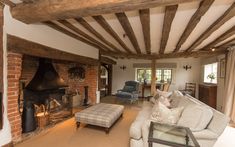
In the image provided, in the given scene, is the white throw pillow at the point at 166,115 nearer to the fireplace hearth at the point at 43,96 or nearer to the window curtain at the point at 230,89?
the fireplace hearth at the point at 43,96

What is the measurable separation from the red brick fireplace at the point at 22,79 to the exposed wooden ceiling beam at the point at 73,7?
75 centimetres

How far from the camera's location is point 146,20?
104 inches

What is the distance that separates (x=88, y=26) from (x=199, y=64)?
668 centimetres

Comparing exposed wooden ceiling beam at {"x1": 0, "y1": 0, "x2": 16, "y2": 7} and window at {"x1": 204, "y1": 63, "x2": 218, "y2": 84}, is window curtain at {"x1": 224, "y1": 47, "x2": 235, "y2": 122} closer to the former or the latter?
window at {"x1": 204, "y1": 63, "x2": 218, "y2": 84}

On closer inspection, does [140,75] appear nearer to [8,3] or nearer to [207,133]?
[207,133]

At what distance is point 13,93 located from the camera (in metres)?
2.51

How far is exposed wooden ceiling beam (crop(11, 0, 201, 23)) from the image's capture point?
5.75ft

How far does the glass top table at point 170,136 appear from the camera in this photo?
66.2 inches

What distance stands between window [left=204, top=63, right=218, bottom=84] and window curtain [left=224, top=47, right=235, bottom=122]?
1769 millimetres

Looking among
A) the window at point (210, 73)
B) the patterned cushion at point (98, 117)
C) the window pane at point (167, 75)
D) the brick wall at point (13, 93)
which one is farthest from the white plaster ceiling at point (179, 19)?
the window pane at point (167, 75)

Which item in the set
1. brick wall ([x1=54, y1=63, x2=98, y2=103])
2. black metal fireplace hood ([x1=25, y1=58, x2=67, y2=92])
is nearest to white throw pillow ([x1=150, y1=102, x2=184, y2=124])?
black metal fireplace hood ([x1=25, y1=58, x2=67, y2=92])

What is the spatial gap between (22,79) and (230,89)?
5559 mm

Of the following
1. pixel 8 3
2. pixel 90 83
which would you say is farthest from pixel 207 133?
pixel 90 83

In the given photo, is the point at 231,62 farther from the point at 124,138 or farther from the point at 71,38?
the point at 71,38
